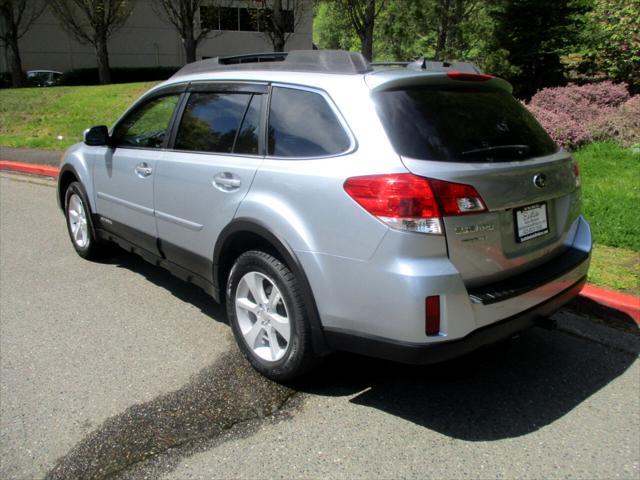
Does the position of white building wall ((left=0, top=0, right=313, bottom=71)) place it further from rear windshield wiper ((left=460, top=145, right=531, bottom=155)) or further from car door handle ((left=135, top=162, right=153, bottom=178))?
rear windshield wiper ((left=460, top=145, right=531, bottom=155))

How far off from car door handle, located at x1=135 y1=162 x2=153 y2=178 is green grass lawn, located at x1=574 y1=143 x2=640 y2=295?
3560 mm

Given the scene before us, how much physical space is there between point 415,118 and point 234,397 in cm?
182

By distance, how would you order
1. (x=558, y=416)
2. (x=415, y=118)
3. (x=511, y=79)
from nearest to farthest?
(x=415, y=118)
(x=558, y=416)
(x=511, y=79)

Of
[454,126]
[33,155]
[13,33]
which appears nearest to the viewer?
[454,126]

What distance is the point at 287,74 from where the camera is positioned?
3.31 metres

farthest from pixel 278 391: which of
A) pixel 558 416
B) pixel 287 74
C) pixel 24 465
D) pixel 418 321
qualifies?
pixel 287 74

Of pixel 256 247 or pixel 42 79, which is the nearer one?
pixel 256 247

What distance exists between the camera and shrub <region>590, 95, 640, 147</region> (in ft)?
29.0

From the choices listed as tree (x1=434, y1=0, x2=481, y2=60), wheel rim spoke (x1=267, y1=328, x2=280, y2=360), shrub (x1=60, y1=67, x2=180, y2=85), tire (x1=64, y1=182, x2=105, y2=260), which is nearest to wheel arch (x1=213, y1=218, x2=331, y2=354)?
wheel rim spoke (x1=267, y1=328, x2=280, y2=360)

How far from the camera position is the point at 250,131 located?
11.3 feet

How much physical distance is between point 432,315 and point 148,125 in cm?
296

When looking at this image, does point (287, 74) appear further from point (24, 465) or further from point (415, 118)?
point (24, 465)

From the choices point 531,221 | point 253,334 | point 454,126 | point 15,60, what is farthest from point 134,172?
point 15,60

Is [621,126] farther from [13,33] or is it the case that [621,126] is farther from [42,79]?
[42,79]
